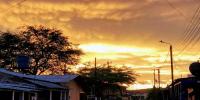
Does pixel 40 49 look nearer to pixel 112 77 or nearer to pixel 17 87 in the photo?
pixel 112 77

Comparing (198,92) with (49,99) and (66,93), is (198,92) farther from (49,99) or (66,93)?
(66,93)


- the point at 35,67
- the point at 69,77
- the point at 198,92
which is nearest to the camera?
the point at 198,92

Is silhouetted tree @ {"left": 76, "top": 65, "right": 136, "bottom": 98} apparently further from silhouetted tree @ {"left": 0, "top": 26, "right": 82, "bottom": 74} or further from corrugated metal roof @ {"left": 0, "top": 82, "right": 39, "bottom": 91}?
corrugated metal roof @ {"left": 0, "top": 82, "right": 39, "bottom": 91}

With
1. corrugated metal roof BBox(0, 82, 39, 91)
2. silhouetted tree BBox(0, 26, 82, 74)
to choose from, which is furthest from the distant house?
silhouetted tree BBox(0, 26, 82, 74)

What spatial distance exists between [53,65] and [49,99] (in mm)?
31739

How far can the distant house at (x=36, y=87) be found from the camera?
114 ft

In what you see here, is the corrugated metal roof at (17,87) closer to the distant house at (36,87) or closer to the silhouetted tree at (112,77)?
the distant house at (36,87)

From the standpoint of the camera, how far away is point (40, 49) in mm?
75062

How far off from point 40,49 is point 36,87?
1445 inches

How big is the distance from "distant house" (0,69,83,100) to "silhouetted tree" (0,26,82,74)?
21.7 m

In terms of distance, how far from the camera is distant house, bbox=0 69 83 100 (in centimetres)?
3469

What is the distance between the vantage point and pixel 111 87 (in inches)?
3452

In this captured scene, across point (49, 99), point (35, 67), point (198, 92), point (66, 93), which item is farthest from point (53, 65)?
point (198, 92)

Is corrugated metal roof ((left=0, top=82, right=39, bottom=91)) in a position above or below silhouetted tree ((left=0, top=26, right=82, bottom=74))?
below
